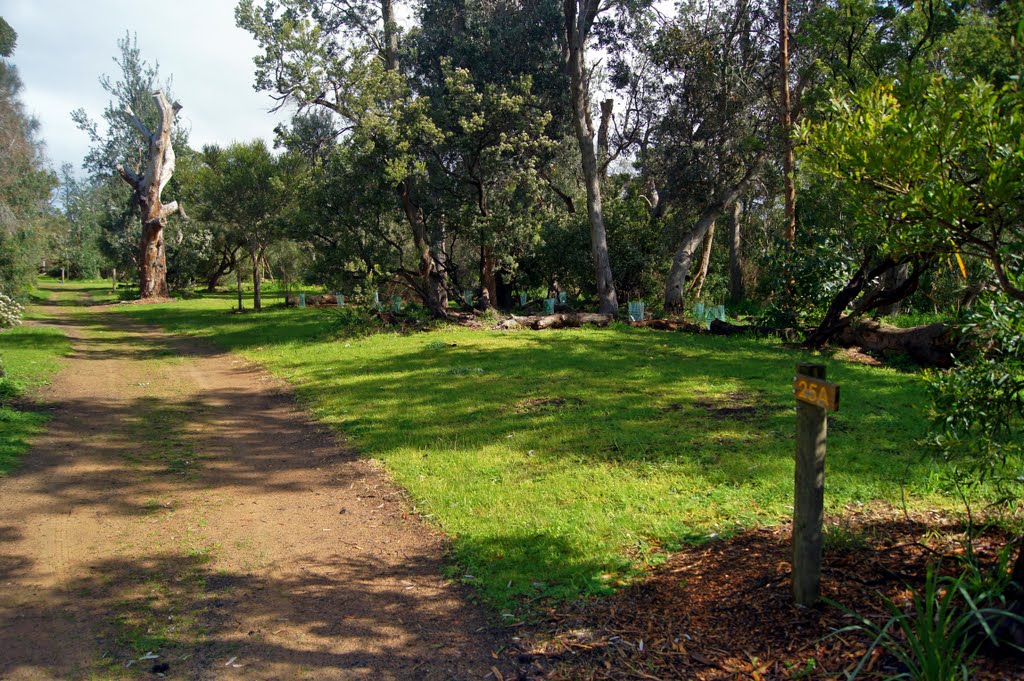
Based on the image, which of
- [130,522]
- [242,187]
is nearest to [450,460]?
[130,522]

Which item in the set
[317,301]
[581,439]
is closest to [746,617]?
[581,439]

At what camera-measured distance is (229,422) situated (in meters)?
9.57

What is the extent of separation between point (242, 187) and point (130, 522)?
61.1ft

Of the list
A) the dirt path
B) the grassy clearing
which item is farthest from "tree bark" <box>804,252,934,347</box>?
the dirt path

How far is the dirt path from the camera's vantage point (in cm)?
388

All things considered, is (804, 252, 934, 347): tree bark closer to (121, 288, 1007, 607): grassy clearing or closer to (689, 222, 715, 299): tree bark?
(121, 288, 1007, 607): grassy clearing

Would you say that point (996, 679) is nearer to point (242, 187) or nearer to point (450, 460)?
point (450, 460)

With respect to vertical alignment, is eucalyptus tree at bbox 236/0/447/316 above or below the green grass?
above

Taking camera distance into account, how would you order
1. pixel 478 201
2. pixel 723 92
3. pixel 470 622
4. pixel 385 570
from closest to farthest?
pixel 470 622 < pixel 385 570 < pixel 478 201 < pixel 723 92

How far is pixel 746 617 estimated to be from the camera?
3820mm

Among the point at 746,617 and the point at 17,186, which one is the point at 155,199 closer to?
the point at 17,186

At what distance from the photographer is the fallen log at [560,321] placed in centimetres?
1844

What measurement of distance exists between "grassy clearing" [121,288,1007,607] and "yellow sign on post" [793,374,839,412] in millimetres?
1045

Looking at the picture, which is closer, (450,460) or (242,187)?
(450,460)
